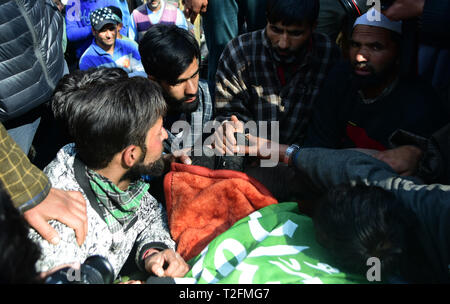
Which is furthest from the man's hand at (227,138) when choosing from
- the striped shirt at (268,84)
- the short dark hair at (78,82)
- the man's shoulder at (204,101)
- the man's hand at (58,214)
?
the man's hand at (58,214)

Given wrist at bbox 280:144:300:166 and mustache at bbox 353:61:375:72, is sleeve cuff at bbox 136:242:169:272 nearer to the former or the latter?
wrist at bbox 280:144:300:166

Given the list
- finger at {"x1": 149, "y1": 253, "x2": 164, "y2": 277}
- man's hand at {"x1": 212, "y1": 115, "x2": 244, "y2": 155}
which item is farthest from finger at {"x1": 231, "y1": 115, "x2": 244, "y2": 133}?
finger at {"x1": 149, "y1": 253, "x2": 164, "y2": 277}

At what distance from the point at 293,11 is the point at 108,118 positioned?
1586 mm

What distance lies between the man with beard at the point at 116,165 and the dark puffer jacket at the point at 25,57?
33cm

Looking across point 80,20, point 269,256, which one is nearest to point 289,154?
point 269,256

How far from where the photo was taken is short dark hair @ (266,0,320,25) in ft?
8.71

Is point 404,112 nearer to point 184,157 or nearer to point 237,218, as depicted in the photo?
point 237,218

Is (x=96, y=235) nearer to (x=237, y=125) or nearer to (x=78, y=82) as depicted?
(x=78, y=82)

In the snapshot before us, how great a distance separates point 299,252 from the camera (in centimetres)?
153

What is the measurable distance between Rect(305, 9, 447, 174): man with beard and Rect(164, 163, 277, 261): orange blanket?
721 mm

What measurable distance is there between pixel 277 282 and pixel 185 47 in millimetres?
1947

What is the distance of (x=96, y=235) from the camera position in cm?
180

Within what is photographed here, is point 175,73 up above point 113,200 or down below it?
above

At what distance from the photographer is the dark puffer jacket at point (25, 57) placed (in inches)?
82.0
